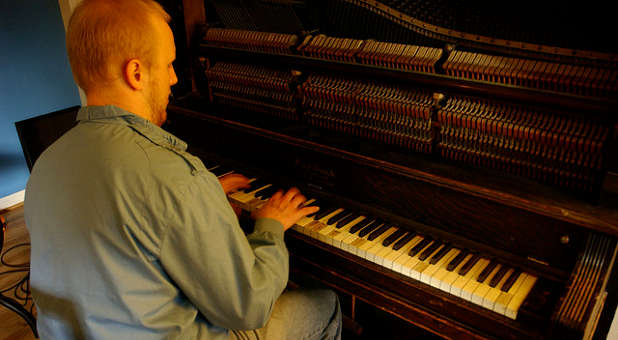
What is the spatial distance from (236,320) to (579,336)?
969mm

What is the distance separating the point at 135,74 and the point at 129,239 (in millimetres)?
460

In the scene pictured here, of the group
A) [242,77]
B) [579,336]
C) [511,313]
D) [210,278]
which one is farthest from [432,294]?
[242,77]

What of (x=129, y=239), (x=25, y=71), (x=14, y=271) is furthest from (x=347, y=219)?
(x=25, y=71)

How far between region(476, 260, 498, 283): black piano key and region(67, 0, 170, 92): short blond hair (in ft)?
4.21

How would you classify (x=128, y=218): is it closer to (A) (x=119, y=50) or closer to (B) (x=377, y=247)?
(A) (x=119, y=50)

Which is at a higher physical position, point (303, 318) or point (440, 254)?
point (440, 254)

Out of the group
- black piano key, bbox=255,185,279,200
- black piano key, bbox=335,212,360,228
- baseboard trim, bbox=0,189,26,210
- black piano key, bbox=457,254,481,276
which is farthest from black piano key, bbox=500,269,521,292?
baseboard trim, bbox=0,189,26,210

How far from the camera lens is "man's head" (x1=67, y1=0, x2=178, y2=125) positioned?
3.96ft

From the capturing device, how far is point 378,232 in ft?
6.00

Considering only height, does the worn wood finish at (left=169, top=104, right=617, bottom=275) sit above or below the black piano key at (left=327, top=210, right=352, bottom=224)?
above

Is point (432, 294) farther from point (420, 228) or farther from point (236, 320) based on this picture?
point (236, 320)

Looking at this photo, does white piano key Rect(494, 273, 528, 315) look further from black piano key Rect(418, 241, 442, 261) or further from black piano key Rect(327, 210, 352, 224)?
black piano key Rect(327, 210, 352, 224)

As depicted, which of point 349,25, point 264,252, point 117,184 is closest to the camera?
point 117,184

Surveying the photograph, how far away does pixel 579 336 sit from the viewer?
1245 millimetres
